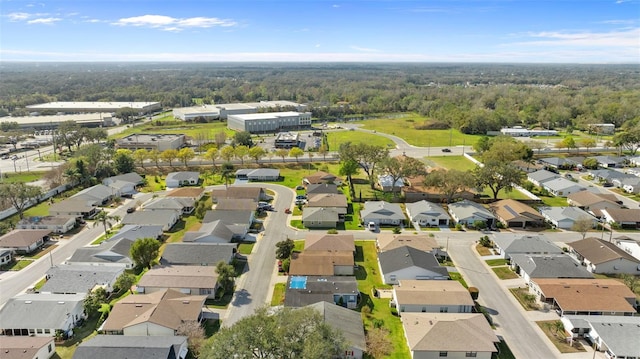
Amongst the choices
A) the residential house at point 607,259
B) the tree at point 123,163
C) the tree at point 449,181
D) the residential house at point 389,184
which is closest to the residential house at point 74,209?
the tree at point 123,163

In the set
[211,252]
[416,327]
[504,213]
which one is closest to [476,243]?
[504,213]

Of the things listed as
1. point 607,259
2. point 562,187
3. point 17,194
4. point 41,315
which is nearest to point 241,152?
point 17,194

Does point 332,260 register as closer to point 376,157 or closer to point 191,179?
point 376,157

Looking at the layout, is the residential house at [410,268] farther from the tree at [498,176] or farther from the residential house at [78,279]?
the residential house at [78,279]

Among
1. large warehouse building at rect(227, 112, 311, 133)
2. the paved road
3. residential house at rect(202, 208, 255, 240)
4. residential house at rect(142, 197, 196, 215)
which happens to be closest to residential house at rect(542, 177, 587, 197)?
the paved road

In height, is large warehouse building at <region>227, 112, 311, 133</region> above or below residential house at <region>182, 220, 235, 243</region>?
above

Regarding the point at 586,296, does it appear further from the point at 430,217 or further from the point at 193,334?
the point at 193,334

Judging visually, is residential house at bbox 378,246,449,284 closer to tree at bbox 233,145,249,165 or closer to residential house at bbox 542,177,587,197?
residential house at bbox 542,177,587,197
